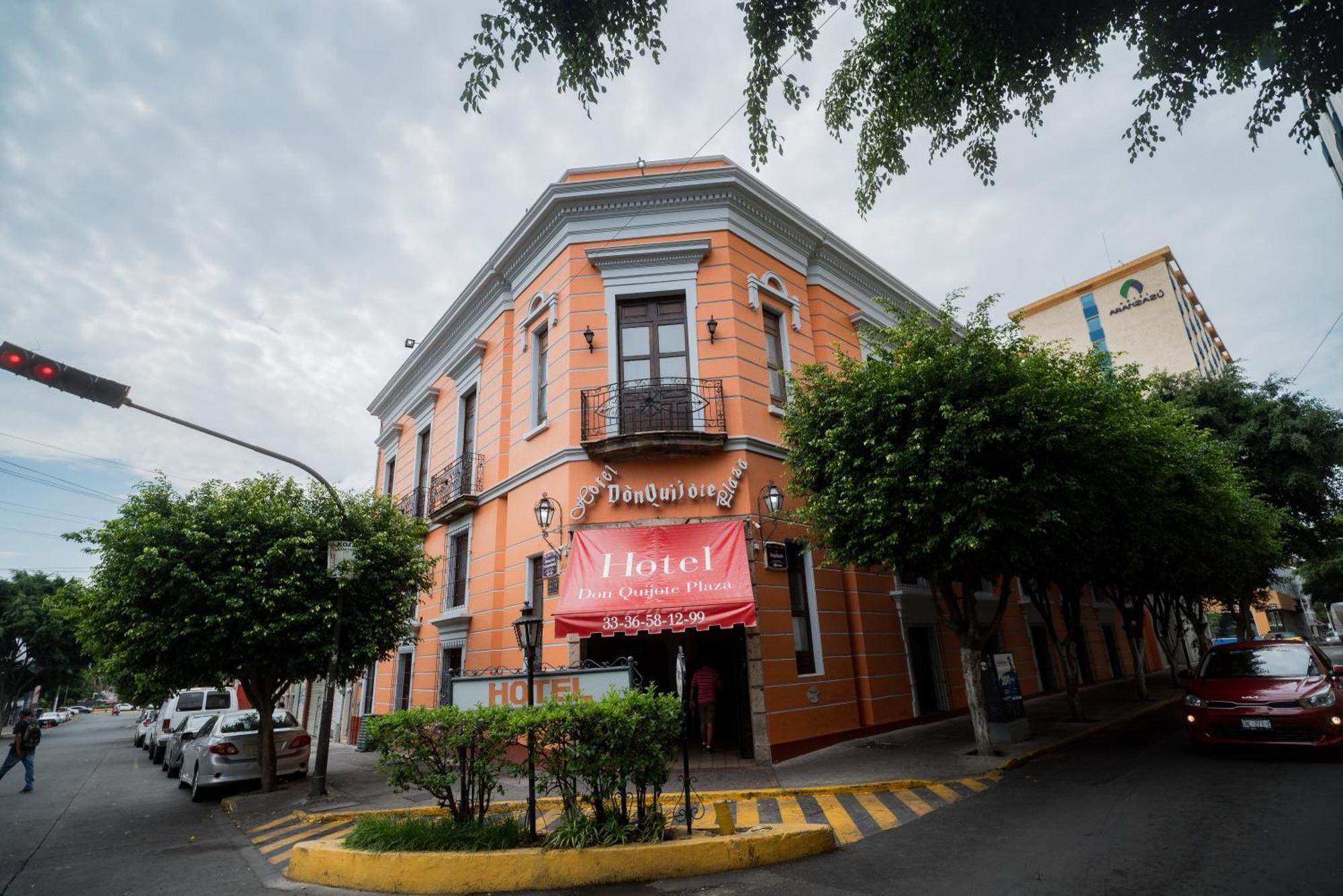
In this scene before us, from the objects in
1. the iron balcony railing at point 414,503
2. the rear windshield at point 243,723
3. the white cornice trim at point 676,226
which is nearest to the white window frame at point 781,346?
the white cornice trim at point 676,226

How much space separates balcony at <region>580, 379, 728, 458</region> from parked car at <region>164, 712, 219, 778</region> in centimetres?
A: 1146

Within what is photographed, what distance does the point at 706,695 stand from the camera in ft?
38.3

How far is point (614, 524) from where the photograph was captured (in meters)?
11.9

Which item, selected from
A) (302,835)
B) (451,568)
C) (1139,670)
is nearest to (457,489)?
(451,568)

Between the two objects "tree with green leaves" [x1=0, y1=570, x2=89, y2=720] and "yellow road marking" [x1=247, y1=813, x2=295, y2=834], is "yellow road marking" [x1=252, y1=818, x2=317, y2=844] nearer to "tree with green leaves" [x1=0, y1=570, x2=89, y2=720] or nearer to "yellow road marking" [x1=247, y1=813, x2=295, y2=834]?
"yellow road marking" [x1=247, y1=813, x2=295, y2=834]

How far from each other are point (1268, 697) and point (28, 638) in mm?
53125

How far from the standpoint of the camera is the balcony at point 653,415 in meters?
12.0

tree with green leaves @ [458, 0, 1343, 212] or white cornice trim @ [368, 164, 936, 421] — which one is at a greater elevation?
white cornice trim @ [368, 164, 936, 421]

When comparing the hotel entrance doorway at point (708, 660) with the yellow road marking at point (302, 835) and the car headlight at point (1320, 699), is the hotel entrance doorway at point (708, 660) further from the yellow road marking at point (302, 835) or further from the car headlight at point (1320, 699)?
the car headlight at point (1320, 699)

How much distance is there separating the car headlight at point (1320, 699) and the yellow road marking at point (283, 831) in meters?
13.8

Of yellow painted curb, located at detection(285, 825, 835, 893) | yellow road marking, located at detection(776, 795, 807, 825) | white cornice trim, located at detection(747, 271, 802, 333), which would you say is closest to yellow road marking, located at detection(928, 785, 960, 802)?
yellow road marking, located at detection(776, 795, 807, 825)

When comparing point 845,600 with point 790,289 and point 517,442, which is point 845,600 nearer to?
point 790,289

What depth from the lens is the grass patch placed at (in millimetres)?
6031

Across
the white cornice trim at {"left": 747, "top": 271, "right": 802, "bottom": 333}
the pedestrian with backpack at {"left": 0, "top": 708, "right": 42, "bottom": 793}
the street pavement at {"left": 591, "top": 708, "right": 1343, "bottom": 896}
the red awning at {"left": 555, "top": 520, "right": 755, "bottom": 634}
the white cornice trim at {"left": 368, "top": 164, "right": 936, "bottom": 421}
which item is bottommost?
the street pavement at {"left": 591, "top": 708, "right": 1343, "bottom": 896}
